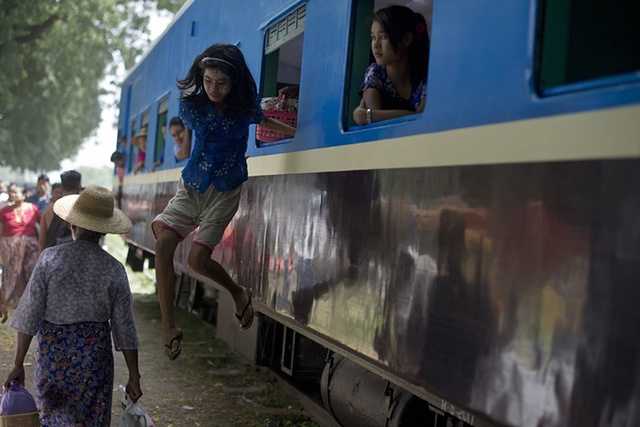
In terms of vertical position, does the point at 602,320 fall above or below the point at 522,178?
below

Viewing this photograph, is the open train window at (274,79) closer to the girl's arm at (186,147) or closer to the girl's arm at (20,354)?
the girl's arm at (186,147)

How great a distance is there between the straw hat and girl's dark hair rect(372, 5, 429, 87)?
5.17ft

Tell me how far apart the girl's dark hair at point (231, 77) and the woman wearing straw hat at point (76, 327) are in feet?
3.30

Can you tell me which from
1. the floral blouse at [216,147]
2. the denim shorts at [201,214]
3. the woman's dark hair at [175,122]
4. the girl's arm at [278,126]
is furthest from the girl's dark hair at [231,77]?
the woman's dark hair at [175,122]

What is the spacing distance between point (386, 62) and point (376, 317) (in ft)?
3.84

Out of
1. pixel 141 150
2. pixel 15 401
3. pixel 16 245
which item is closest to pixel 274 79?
pixel 15 401

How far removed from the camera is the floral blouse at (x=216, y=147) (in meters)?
4.50

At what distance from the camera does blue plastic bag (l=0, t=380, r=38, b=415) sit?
12.2 ft

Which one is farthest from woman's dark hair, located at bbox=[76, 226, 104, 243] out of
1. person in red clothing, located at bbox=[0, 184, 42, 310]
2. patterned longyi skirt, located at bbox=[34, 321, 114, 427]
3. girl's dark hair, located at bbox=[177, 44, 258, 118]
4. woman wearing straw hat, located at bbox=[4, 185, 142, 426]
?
person in red clothing, located at bbox=[0, 184, 42, 310]

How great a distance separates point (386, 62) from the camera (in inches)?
144

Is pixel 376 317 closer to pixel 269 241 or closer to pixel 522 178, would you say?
pixel 522 178

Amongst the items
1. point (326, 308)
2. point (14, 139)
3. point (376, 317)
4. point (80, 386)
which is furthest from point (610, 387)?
point (14, 139)

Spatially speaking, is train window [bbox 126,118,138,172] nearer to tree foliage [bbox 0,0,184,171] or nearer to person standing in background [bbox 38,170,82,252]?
person standing in background [bbox 38,170,82,252]

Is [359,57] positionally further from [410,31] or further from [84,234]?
[84,234]
